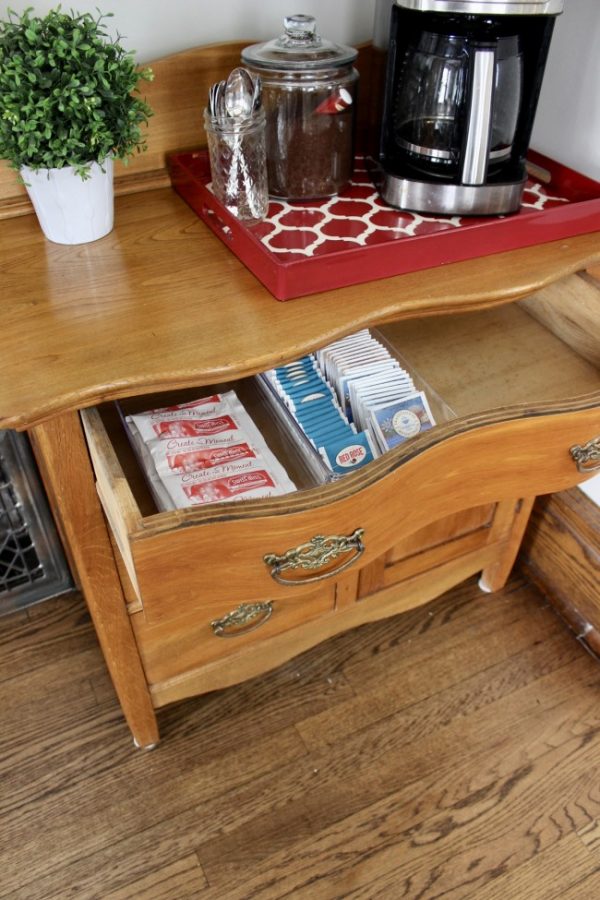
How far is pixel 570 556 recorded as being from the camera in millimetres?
1351

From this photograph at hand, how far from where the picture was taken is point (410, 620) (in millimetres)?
1386

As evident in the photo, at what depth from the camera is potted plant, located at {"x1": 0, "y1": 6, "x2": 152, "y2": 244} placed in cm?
80

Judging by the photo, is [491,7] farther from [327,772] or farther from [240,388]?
[327,772]

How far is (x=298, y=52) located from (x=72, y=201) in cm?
34

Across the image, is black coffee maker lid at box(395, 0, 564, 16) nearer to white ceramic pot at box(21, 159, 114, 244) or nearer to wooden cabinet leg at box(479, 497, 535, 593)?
white ceramic pot at box(21, 159, 114, 244)

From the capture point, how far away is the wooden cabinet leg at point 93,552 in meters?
0.79

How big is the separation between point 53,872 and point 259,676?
42 centimetres

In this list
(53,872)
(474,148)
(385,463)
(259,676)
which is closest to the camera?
(385,463)

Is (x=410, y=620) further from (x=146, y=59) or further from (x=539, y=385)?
(x=146, y=59)

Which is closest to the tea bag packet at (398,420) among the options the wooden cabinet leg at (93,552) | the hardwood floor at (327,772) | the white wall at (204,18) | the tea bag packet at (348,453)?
the tea bag packet at (348,453)

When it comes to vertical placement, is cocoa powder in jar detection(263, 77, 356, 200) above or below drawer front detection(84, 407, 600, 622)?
above

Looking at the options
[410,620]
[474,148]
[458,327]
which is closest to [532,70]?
[474,148]

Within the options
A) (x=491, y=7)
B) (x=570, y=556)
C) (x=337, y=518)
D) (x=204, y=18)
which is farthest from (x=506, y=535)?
(x=204, y=18)

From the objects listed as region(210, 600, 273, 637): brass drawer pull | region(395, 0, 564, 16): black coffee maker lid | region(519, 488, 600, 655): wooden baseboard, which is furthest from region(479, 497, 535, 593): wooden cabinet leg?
region(395, 0, 564, 16): black coffee maker lid
